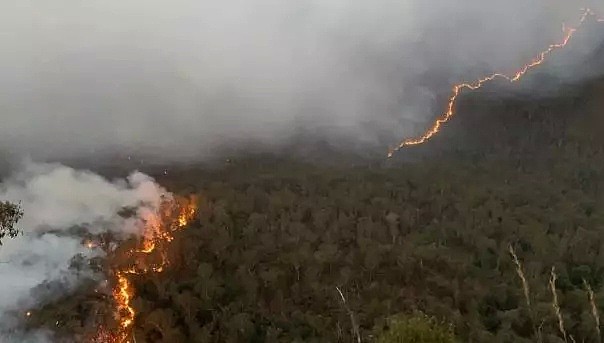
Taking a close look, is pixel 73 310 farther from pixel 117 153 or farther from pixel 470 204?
pixel 117 153

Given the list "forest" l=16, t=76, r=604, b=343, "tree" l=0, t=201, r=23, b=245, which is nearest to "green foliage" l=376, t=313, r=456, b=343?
"tree" l=0, t=201, r=23, b=245

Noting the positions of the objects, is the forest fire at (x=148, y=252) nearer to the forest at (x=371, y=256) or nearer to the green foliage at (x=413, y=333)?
the forest at (x=371, y=256)

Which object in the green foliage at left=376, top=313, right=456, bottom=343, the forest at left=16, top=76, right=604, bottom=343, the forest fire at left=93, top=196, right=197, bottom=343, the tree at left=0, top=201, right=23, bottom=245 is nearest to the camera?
the green foliage at left=376, top=313, right=456, bottom=343

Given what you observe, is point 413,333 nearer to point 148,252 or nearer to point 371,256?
point 371,256

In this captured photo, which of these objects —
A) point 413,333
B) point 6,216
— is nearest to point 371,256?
point 6,216

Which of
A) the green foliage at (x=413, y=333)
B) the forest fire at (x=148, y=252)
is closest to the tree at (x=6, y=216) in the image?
the green foliage at (x=413, y=333)

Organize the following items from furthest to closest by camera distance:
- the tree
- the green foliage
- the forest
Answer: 1. the forest
2. the tree
3. the green foliage

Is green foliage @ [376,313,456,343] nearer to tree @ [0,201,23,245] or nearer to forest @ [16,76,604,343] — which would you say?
tree @ [0,201,23,245]

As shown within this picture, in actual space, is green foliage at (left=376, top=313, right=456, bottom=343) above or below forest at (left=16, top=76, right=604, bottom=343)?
below
